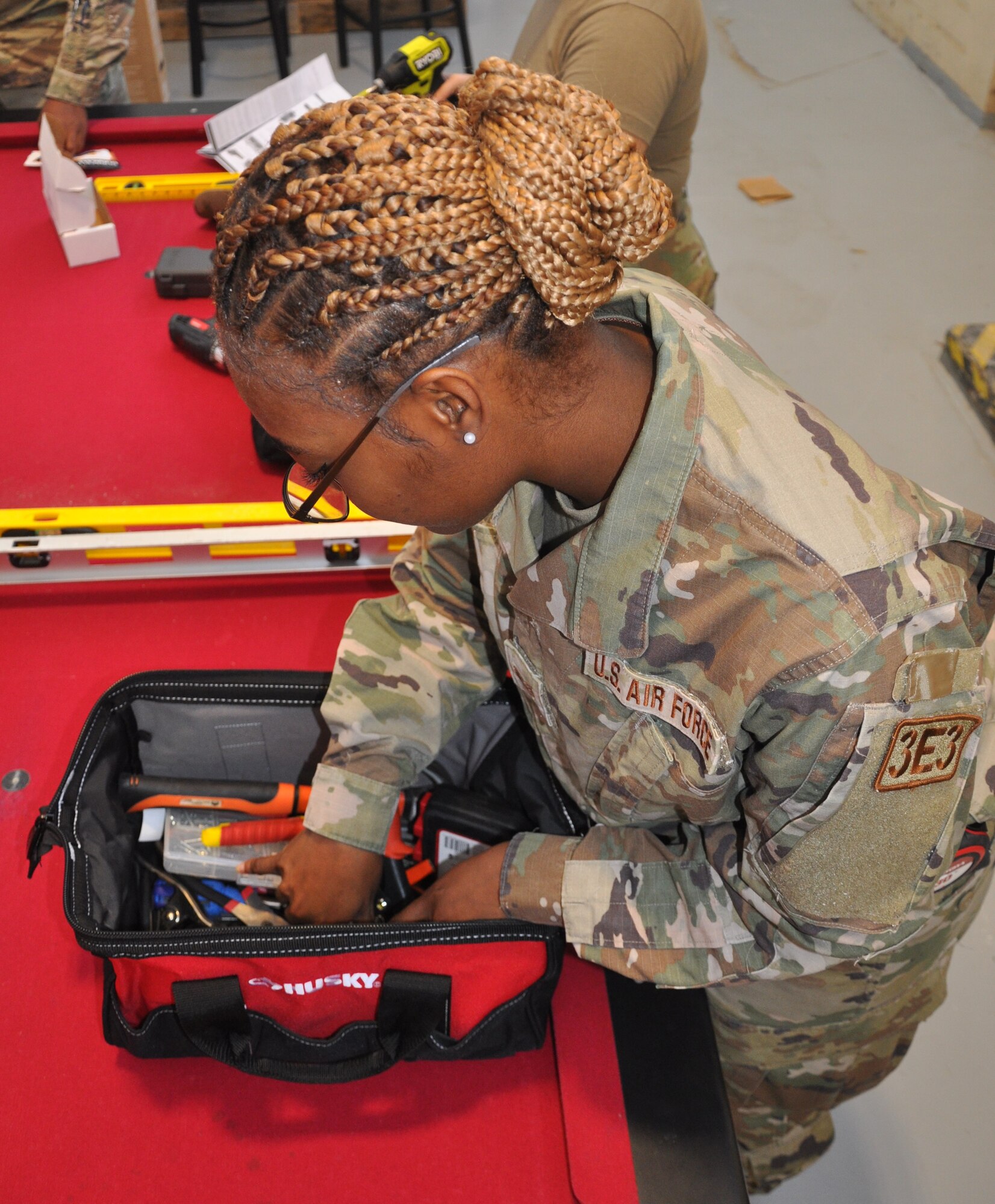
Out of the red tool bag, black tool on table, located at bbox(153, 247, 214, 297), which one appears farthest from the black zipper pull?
black tool on table, located at bbox(153, 247, 214, 297)

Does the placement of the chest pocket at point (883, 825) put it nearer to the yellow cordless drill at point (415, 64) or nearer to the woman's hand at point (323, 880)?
the woman's hand at point (323, 880)

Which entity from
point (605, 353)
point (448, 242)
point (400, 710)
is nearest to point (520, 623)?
point (400, 710)

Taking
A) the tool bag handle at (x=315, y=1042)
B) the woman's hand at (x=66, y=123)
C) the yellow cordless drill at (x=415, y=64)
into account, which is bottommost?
the tool bag handle at (x=315, y=1042)

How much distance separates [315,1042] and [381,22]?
5452 millimetres

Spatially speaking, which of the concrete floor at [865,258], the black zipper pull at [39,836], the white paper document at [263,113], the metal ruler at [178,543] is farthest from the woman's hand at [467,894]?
the white paper document at [263,113]

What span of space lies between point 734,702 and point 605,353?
337 millimetres

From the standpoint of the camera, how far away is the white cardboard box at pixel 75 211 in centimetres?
209

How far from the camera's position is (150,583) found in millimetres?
1633

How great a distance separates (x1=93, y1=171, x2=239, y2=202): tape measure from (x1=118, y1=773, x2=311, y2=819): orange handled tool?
67.5 inches

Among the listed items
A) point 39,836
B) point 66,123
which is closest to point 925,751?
point 39,836

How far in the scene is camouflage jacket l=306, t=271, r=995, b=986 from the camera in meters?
0.84

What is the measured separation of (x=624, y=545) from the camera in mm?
932

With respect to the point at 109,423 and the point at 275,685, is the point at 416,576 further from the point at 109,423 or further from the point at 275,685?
the point at 109,423

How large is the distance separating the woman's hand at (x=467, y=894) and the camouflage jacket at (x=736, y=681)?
28 millimetres
